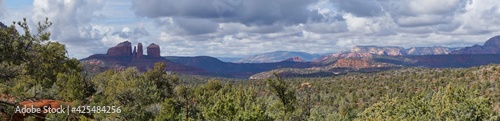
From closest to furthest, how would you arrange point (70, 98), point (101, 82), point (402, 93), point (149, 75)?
point (70, 98)
point (149, 75)
point (101, 82)
point (402, 93)

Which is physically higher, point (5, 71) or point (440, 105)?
point (5, 71)

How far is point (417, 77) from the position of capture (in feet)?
486

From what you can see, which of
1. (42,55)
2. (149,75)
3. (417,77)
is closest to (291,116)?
(149,75)

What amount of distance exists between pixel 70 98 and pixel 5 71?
1835 inches

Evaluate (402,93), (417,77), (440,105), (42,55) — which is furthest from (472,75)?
(42,55)

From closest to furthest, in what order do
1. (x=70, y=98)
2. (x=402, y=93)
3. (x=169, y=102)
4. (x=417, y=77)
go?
(x=169, y=102), (x=70, y=98), (x=402, y=93), (x=417, y=77)

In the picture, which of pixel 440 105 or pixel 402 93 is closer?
pixel 440 105

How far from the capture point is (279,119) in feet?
184

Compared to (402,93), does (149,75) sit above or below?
above

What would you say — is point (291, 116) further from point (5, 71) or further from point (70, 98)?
point (5, 71)

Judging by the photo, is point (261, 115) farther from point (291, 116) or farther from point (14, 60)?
point (291, 116)

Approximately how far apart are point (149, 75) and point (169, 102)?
1007 centimetres

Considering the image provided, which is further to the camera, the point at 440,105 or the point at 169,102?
the point at 169,102

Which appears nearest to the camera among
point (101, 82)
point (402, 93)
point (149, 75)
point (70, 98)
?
point (70, 98)
